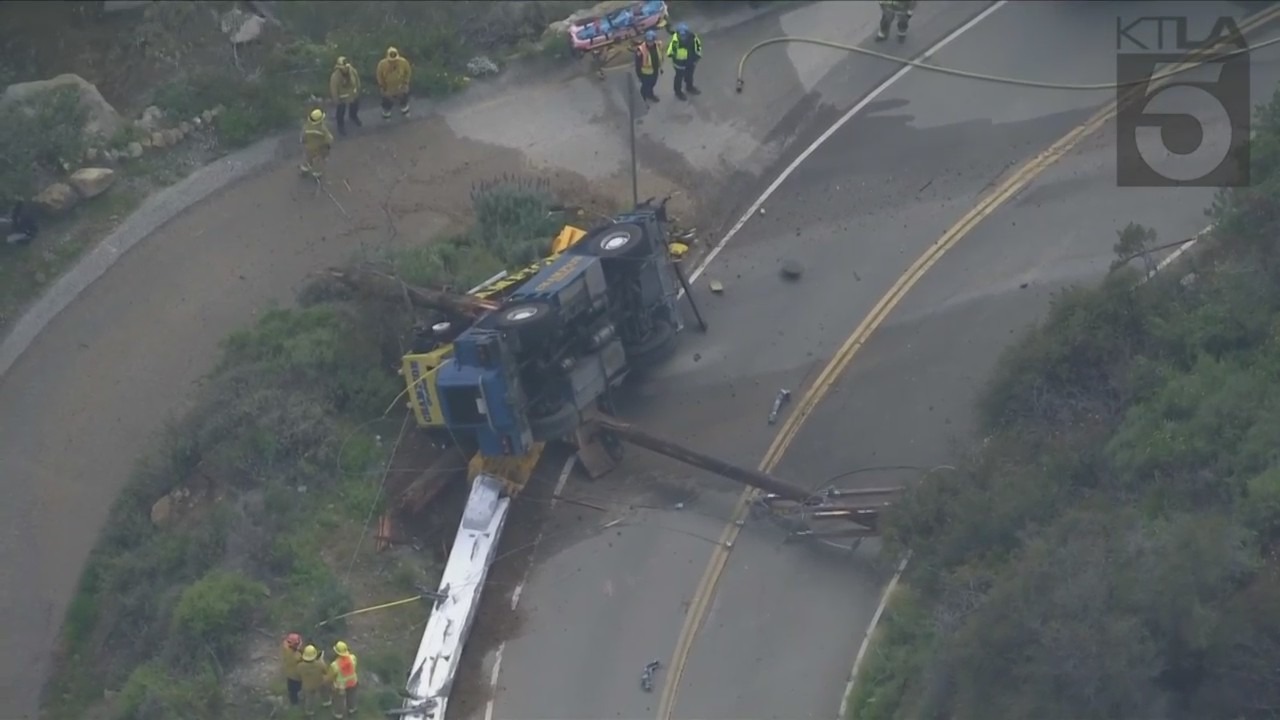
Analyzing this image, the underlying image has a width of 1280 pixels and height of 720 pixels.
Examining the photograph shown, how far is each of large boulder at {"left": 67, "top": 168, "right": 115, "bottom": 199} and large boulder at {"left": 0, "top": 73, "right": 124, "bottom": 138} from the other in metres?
0.92

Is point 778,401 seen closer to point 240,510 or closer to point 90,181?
point 240,510

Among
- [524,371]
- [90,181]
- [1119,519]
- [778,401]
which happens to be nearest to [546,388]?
[524,371]

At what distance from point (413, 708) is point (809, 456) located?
6.69m

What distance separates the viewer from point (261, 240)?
28.2 metres

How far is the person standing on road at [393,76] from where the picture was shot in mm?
29234

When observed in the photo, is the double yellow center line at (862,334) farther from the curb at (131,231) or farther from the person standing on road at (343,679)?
the curb at (131,231)

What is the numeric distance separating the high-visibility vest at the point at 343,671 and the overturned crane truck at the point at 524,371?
1163 millimetres

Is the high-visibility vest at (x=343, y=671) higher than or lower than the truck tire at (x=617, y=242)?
lower

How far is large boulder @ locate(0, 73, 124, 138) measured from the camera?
2938 cm

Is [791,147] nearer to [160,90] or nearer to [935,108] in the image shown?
[935,108]

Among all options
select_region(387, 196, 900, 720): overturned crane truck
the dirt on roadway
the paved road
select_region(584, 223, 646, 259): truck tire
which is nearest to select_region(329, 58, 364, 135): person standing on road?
the dirt on roadway

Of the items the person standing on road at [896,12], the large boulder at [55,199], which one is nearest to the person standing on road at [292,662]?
the large boulder at [55,199]

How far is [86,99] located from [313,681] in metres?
12.6

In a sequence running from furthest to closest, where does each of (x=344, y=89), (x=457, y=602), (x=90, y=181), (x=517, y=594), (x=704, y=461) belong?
(x=344, y=89), (x=90, y=181), (x=704, y=461), (x=517, y=594), (x=457, y=602)
